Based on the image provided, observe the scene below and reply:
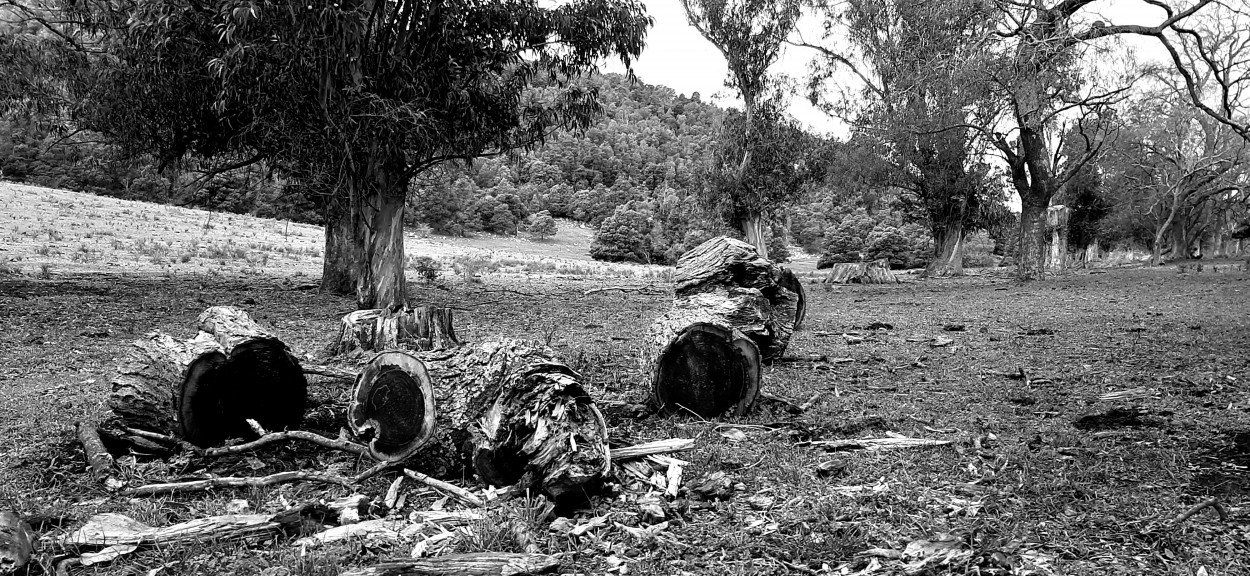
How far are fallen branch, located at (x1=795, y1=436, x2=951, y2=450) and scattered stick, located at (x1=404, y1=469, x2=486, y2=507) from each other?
6.48 feet

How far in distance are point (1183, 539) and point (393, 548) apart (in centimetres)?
307

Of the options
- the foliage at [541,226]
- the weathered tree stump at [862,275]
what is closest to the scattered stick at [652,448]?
the weathered tree stump at [862,275]

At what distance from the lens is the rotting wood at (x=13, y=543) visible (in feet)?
8.40

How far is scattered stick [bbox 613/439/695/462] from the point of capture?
12.6 ft

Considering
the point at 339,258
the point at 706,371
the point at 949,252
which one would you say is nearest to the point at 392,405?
the point at 706,371

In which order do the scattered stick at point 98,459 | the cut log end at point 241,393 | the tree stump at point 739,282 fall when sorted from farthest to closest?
the tree stump at point 739,282
the cut log end at point 241,393
the scattered stick at point 98,459

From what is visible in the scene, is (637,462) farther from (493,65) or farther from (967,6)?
(493,65)

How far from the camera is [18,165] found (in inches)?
1550

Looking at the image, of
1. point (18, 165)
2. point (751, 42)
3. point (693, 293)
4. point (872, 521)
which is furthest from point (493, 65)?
point (18, 165)

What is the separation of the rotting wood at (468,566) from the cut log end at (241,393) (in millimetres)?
2159

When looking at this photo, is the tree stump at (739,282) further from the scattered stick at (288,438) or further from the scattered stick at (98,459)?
the scattered stick at (98,459)

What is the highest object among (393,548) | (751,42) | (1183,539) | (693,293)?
(751,42)

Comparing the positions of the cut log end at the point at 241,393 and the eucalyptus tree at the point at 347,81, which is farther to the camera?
the eucalyptus tree at the point at 347,81

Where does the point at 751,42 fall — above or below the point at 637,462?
above
